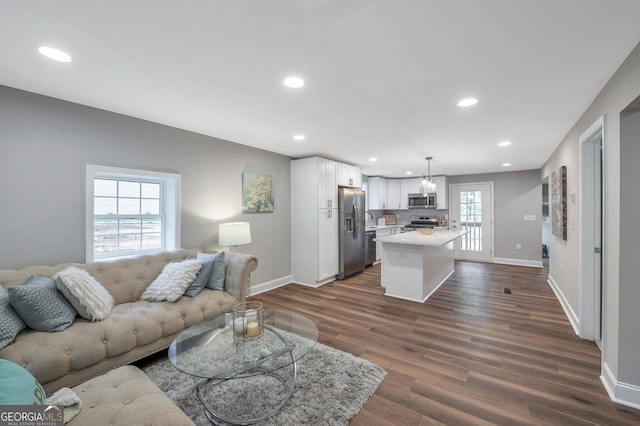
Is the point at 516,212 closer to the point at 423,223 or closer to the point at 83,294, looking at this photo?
the point at 423,223

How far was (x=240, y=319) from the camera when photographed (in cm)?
190

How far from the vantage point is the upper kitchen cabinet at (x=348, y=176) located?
5.24 m

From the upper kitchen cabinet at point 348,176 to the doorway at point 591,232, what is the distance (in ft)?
11.1

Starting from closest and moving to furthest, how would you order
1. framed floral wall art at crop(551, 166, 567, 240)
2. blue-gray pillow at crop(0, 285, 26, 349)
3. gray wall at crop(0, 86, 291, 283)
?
blue-gray pillow at crop(0, 285, 26, 349)
gray wall at crop(0, 86, 291, 283)
framed floral wall art at crop(551, 166, 567, 240)

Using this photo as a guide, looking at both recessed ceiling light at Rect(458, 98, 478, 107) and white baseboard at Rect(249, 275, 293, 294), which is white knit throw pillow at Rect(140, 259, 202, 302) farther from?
recessed ceiling light at Rect(458, 98, 478, 107)

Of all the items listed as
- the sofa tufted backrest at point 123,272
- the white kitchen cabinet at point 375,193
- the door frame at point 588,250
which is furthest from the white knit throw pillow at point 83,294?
the white kitchen cabinet at point 375,193

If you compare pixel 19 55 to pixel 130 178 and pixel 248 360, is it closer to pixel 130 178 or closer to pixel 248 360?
pixel 130 178

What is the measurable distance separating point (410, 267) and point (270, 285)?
227 centimetres

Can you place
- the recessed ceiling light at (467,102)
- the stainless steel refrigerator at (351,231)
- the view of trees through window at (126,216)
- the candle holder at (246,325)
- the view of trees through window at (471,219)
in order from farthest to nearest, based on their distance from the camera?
1. the view of trees through window at (471,219)
2. the stainless steel refrigerator at (351,231)
3. the view of trees through window at (126,216)
4. the recessed ceiling light at (467,102)
5. the candle holder at (246,325)

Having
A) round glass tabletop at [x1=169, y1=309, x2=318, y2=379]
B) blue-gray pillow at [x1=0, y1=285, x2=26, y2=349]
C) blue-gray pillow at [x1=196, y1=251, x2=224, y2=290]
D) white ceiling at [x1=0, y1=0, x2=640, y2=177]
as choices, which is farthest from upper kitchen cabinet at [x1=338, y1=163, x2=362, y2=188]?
blue-gray pillow at [x1=0, y1=285, x2=26, y2=349]

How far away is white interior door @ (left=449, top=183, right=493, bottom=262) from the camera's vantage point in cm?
684

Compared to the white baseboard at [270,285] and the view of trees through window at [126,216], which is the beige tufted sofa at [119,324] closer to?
the view of trees through window at [126,216]

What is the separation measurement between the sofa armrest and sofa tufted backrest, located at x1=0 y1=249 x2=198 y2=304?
0.68 metres

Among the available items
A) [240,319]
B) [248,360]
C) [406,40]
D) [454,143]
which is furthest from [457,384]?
[454,143]
